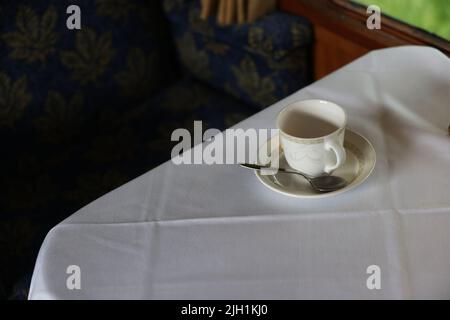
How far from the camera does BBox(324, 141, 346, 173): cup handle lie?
0.74m

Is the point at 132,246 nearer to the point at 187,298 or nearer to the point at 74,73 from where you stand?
the point at 187,298

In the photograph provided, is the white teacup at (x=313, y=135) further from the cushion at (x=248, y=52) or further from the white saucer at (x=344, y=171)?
the cushion at (x=248, y=52)

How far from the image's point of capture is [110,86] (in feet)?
5.02

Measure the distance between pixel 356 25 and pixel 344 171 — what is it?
0.70 m

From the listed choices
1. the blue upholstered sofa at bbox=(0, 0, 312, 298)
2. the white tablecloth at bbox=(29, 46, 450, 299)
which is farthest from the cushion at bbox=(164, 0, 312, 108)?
the white tablecloth at bbox=(29, 46, 450, 299)

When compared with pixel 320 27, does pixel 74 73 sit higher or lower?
lower

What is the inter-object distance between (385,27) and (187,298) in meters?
0.91

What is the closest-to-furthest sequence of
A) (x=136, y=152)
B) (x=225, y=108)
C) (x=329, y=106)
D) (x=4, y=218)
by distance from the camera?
(x=329, y=106)
(x=4, y=218)
(x=136, y=152)
(x=225, y=108)

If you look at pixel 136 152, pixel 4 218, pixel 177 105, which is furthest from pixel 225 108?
pixel 4 218

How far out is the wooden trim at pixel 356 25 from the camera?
125cm

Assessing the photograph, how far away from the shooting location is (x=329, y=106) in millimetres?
789

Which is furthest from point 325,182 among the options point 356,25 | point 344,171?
point 356,25

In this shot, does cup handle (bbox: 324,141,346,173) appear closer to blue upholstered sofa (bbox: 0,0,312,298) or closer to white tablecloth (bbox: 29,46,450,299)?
white tablecloth (bbox: 29,46,450,299)

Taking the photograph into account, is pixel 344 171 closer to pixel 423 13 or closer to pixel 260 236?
pixel 260 236
